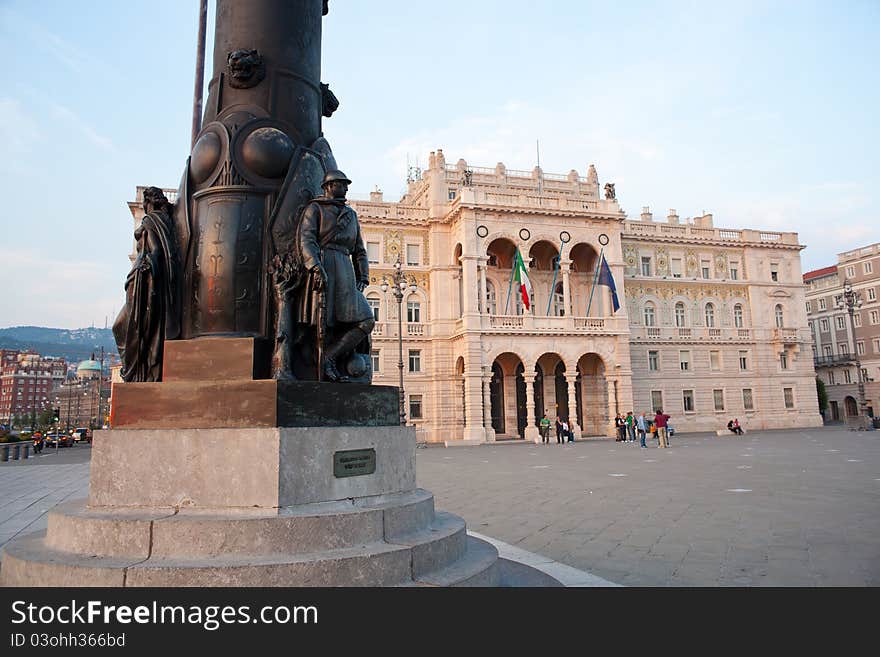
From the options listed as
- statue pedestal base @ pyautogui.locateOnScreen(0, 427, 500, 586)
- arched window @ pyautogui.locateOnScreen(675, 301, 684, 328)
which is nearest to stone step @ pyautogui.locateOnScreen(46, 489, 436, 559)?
statue pedestal base @ pyautogui.locateOnScreen(0, 427, 500, 586)

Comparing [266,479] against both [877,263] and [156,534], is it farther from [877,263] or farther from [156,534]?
[877,263]

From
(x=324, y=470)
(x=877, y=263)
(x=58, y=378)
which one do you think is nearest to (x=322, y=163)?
(x=324, y=470)

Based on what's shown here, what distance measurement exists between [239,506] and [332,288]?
159cm

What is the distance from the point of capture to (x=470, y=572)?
11.3ft

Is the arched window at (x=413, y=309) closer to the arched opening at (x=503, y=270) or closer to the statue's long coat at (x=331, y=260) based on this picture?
the arched opening at (x=503, y=270)

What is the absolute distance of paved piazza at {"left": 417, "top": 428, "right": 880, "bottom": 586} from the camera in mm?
4676

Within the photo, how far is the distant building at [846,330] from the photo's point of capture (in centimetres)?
5241

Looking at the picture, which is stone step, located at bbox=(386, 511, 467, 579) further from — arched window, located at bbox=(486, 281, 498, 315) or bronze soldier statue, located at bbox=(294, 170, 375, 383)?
arched window, located at bbox=(486, 281, 498, 315)

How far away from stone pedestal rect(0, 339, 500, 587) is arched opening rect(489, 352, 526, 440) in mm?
31571

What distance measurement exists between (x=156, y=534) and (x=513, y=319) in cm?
3109

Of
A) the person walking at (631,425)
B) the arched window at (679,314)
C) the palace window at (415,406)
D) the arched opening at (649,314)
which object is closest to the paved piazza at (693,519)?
the person walking at (631,425)

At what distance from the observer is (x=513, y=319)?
33.6m

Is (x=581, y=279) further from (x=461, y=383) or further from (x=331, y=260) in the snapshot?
(x=331, y=260)

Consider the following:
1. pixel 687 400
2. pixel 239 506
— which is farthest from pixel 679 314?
pixel 239 506
